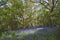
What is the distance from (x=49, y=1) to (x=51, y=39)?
123 inches

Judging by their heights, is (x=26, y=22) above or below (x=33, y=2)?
below

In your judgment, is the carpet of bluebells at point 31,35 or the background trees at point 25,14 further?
the background trees at point 25,14

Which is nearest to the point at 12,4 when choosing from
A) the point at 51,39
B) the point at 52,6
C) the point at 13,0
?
the point at 13,0

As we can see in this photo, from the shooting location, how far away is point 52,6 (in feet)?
25.7

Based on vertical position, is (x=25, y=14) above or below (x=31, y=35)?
above

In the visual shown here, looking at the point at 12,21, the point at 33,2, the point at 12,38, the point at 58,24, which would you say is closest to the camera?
the point at 12,38

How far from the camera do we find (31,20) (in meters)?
7.78

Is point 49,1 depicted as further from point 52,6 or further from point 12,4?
point 12,4

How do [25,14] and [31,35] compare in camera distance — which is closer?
[31,35]

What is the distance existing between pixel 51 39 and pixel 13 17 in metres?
2.61

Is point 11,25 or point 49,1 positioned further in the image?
point 49,1

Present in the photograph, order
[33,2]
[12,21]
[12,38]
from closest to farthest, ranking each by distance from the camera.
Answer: [12,38], [12,21], [33,2]

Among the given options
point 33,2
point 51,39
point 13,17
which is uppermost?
→ point 33,2

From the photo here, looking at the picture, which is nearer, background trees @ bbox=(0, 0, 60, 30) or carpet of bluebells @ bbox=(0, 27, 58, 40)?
carpet of bluebells @ bbox=(0, 27, 58, 40)
